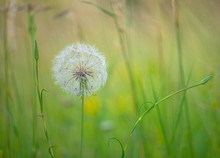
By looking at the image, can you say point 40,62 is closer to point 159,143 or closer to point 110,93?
point 110,93

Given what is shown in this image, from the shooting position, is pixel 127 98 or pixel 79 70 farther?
pixel 127 98

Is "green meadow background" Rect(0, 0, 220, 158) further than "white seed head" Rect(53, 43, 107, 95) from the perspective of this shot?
Yes

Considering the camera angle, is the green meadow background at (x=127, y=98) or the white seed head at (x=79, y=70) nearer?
the white seed head at (x=79, y=70)

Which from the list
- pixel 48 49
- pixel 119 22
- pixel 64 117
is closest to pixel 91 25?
pixel 48 49
